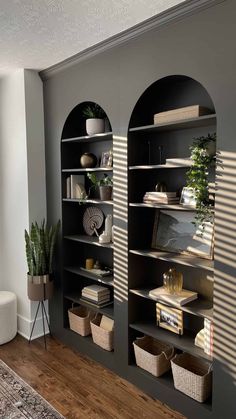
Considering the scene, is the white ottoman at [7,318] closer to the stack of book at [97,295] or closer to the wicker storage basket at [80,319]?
the wicker storage basket at [80,319]

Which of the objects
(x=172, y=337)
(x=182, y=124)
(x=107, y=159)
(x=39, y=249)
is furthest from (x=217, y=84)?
(x=39, y=249)

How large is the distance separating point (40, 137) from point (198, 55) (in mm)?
1746

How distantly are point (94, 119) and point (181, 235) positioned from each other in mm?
1205

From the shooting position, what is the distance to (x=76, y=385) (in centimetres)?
257

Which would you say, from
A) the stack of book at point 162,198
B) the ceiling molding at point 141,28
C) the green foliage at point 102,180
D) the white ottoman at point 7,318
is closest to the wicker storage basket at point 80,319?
the white ottoman at point 7,318

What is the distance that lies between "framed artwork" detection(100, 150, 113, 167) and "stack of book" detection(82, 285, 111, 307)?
107 centimetres

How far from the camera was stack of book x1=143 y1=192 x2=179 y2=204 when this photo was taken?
92.0 inches

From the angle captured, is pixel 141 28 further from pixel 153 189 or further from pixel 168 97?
pixel 153 189

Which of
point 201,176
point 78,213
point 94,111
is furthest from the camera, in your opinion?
point 78,213

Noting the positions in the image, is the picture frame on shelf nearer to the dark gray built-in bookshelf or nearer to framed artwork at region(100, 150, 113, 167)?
the dark gray built-in bookshelf

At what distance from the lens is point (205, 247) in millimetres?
2318

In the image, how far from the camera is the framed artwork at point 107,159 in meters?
2.78

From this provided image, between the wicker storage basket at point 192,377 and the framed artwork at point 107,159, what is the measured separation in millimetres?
1541

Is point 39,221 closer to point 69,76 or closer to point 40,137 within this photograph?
point 40,137
